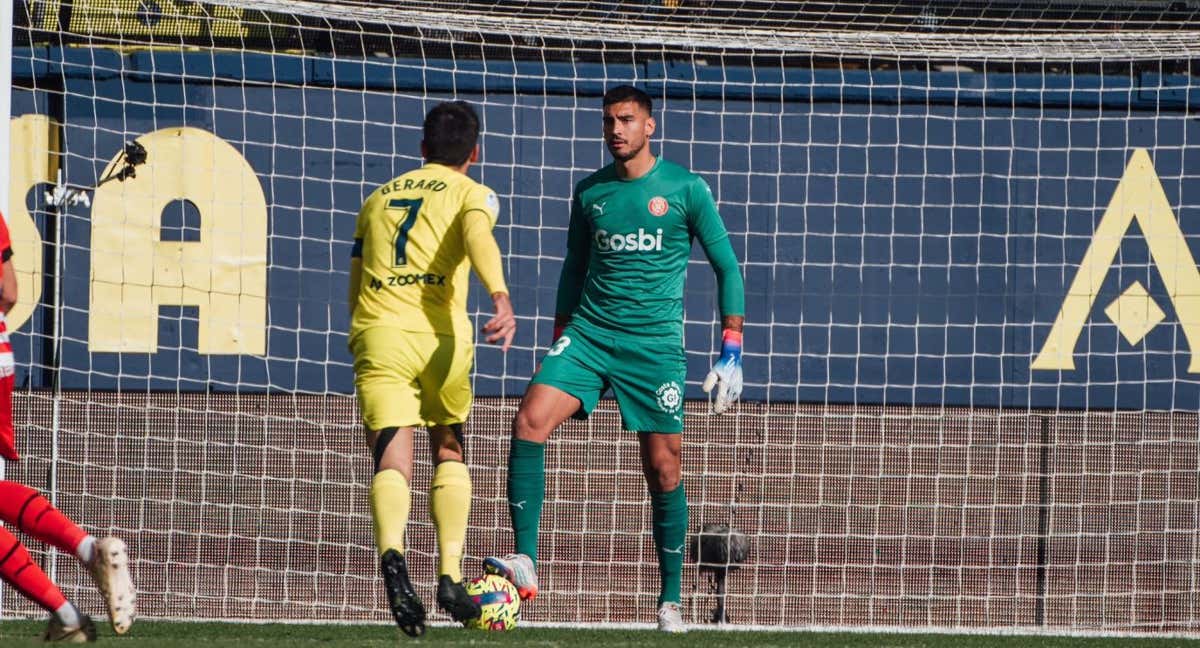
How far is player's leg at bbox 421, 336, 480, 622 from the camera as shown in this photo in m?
5.14

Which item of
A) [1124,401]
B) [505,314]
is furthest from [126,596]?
[1124,401]

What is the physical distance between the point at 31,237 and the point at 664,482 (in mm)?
4448

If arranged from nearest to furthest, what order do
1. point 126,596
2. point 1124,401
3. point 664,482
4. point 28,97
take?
1. point 126,596
2. point 664,482
3. point 28,97
4. point 1124,401

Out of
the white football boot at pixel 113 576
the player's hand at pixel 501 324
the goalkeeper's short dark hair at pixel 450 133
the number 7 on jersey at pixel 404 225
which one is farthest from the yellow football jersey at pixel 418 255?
the white football boot at pixel 113 576

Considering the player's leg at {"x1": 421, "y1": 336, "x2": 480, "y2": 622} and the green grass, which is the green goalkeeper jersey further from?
the green grass

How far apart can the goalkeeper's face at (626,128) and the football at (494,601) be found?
1550 mm

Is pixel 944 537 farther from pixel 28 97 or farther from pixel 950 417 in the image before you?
pixel 28 97

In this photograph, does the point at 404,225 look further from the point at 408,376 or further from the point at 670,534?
the point at 670,534

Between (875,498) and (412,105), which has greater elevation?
(412,105)

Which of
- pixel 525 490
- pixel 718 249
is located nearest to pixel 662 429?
pixel 525 490

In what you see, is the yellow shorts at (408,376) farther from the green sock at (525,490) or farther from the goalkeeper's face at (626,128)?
the goalkeeper's face at (626,128)

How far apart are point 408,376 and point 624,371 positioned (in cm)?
97

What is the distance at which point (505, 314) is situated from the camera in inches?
191

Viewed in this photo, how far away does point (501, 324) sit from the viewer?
4805mm
